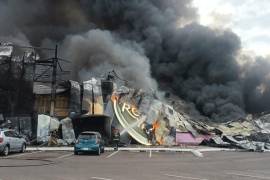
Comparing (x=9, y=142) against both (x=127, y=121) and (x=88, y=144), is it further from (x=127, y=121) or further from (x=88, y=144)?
(x=127, y=121)

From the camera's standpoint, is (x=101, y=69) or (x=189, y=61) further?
(x=189, y=61)

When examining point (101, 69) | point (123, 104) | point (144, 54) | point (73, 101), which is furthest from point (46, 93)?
point (144, 54)

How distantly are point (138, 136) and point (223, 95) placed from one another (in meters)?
21.6

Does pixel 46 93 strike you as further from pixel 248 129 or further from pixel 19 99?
pixel 248 129

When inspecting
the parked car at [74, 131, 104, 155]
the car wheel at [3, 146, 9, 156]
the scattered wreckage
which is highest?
the scattered wreckage

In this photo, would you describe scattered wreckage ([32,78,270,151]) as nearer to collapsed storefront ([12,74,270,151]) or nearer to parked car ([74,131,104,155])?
collapsed storefront ([12,74,270,151])

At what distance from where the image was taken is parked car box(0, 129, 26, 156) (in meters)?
22.8

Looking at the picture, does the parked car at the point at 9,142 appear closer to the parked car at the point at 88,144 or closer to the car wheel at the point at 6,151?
the car wheel at the point at 6,151

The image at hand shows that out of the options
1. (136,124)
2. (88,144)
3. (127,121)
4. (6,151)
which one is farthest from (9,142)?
(136,124)

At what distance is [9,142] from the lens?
23.6 metres

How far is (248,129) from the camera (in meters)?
49.8

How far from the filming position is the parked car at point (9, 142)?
22750mm

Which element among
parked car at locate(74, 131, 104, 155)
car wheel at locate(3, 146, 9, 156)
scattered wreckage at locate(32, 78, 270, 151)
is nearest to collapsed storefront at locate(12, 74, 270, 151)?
scattered wreckage at locate(32, 78, 270, 151)

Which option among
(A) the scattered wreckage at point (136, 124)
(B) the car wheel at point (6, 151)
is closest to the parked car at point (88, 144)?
(B) the car wheel at point (6, 151)
